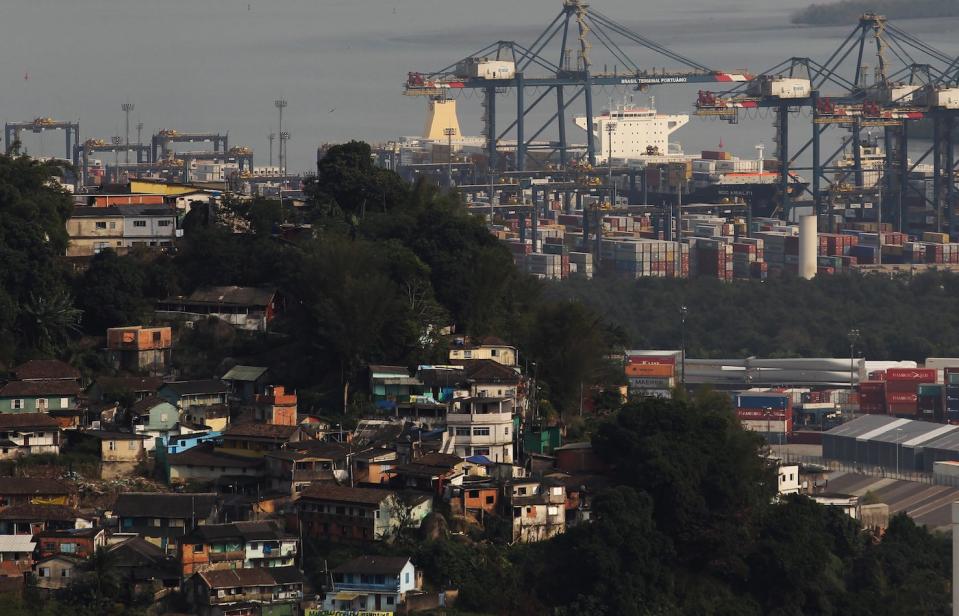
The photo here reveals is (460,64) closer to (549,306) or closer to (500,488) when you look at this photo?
(549,306)

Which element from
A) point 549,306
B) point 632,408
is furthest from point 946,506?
point 632,408

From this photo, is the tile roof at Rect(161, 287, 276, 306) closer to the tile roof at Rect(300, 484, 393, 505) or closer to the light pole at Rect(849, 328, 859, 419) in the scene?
the tile roof at Rect(300, 484, 393, 505)

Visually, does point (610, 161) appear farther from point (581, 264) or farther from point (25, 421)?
point (25, 421)

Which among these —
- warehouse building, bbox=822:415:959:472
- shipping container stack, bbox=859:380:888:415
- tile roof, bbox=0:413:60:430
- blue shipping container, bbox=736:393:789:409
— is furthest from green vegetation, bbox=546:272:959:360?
tile roof, bbox=0:413:60:430

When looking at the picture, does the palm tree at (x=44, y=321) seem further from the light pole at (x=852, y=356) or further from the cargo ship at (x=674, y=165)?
the cargo ship at (x=674, y=165)

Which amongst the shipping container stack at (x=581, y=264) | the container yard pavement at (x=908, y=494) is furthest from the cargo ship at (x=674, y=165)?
the container yard pavement at (x=908, y=494)

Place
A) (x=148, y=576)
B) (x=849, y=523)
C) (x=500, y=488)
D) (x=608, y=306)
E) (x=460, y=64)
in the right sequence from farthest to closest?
1. (x=460, y=64)
2. (x=608, y=306)
3. (x=849, y=523)
4. (x=500, y=488)
5. (x=148, y=576)
